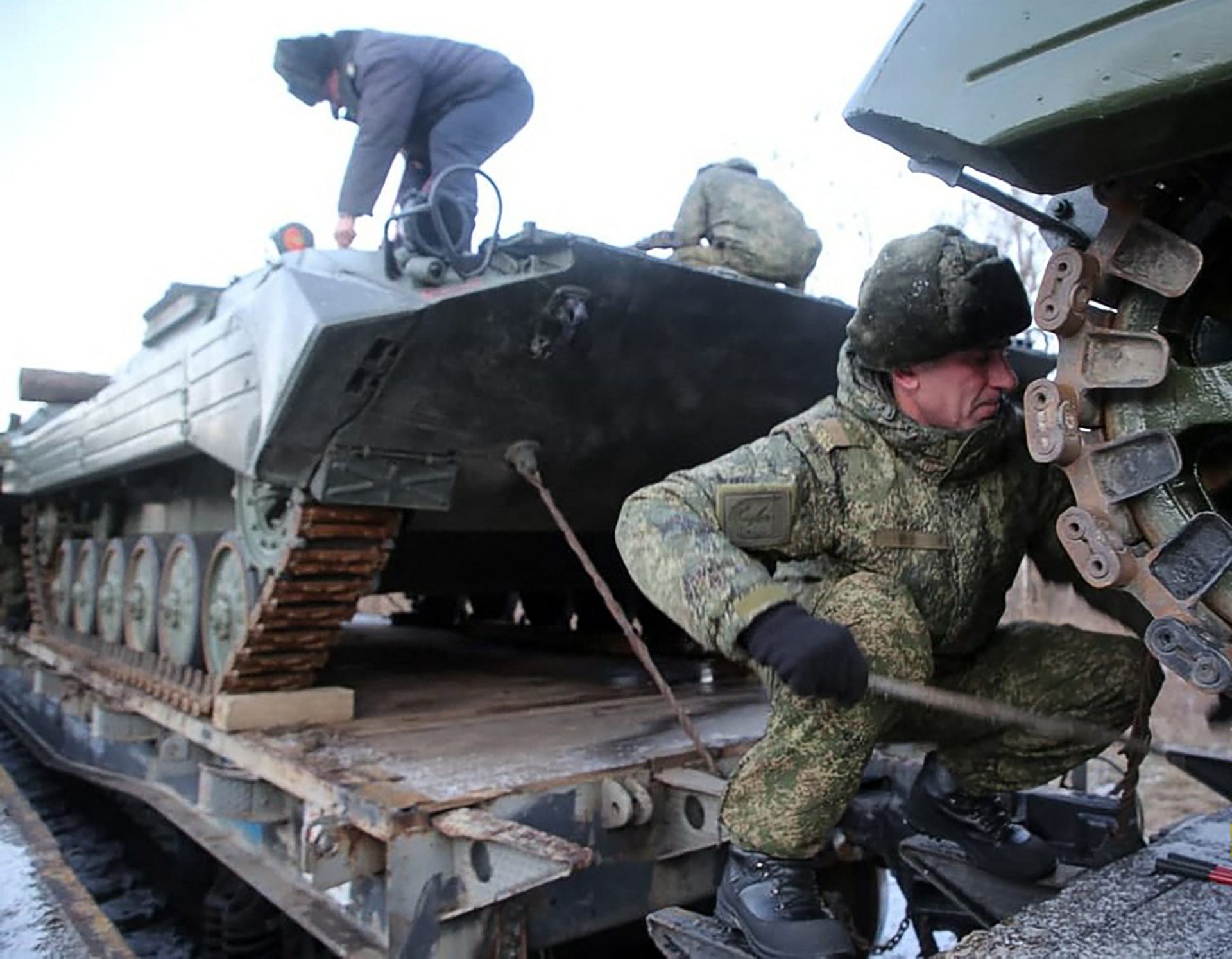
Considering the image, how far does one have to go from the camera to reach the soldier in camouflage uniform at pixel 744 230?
4.29 metres

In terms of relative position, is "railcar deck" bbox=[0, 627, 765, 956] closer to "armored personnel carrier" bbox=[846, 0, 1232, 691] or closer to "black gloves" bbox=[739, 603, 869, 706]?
"black gloves" bbox=[739, 603, 869, 706]

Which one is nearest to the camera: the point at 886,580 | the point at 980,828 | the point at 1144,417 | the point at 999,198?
the point at 1144,417

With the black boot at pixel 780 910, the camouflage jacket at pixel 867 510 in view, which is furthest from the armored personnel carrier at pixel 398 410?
the black boot at pixel 780 910

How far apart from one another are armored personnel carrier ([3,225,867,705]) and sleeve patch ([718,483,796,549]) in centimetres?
151

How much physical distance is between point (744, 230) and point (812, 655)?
8.75 ft

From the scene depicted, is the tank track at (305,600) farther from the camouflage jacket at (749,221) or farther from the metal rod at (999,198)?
the metal rod at (999,198)

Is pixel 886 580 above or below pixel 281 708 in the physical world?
above

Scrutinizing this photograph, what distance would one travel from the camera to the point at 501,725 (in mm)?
4074

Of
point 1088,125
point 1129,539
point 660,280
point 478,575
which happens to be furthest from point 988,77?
point 478,575

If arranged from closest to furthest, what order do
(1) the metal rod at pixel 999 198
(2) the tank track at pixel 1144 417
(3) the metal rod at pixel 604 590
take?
(2) the tank track at pixel 1144 417 < (1) the metal rod at pixel 999 198 < (3) the metal rod at pixel 604 590

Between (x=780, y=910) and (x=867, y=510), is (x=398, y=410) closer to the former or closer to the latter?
(x=867, y=510)

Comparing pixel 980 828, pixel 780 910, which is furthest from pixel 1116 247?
pixel 980 828

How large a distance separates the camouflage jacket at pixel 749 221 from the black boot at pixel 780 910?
254cm

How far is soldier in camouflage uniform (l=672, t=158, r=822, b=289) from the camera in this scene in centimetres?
429
